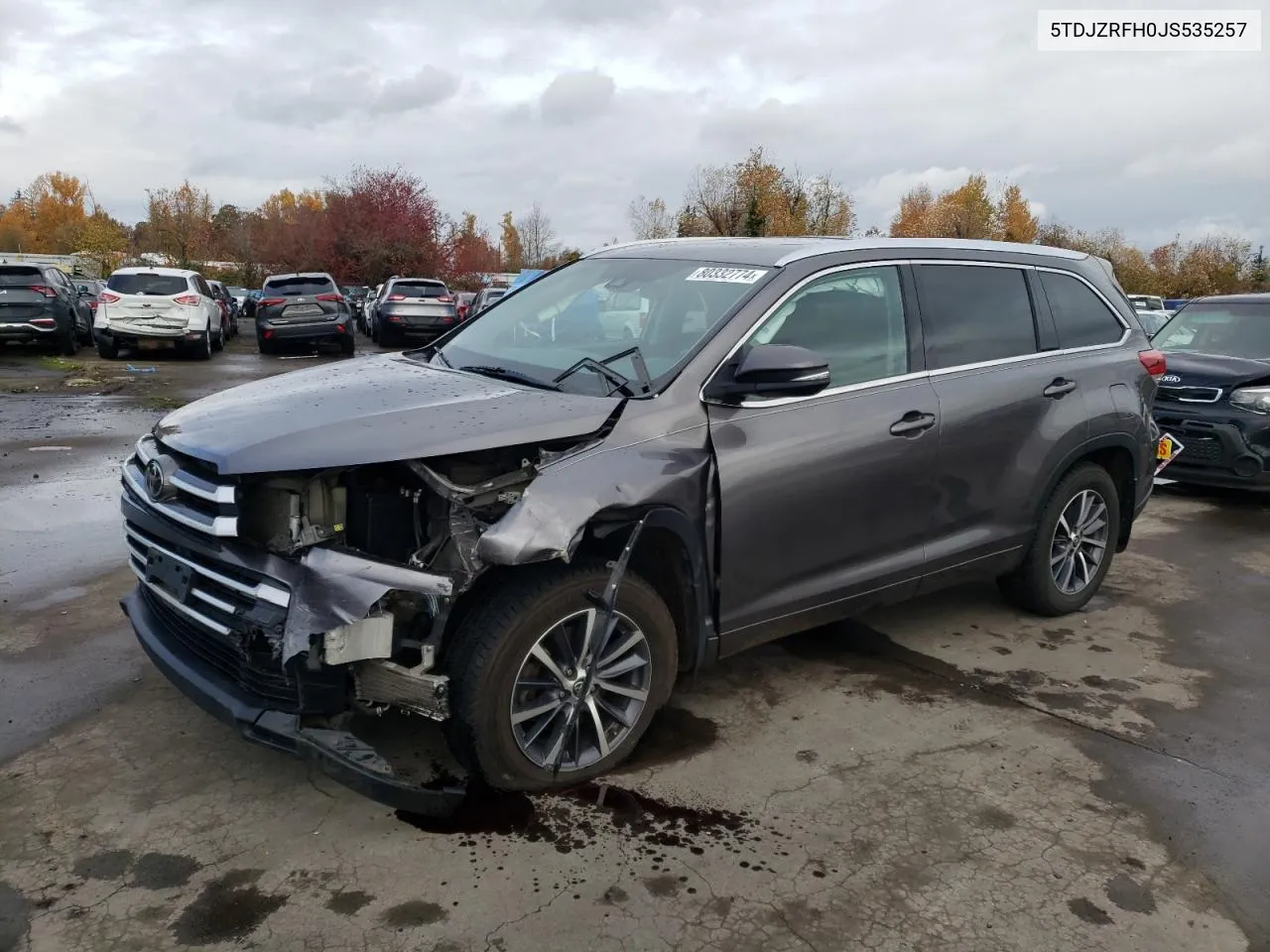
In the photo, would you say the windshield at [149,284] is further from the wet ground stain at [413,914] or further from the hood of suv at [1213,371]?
the wet ground stain at [413,914]

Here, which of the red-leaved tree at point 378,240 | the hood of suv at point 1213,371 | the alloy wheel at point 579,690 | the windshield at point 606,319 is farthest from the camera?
the red-leaved tree at point 378,240

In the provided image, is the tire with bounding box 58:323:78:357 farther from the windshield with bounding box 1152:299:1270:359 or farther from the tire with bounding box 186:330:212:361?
the windshield with bounding box 1152:299:1270:359

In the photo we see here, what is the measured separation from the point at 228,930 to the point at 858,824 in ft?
6.46

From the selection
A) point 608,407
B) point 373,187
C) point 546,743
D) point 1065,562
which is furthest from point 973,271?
point 373,187

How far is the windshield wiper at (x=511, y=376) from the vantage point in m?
3.66

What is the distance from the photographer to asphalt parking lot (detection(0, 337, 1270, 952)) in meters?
2.71

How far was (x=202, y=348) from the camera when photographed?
1922cm

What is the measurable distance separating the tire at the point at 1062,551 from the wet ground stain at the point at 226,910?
388 cm

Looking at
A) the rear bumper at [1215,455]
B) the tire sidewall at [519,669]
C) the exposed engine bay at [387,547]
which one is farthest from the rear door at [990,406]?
the rear bumper at [1215,455]

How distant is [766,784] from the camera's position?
136 inches

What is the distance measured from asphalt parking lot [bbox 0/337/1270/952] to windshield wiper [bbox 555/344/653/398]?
138 cm

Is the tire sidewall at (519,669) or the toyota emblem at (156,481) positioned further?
the toyota emblem at (156,481)

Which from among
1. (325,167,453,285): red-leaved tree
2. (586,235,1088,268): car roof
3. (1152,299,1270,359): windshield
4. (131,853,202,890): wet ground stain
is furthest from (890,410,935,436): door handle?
(325,167,453,285): red-leaved tree

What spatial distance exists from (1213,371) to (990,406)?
4815 mm
